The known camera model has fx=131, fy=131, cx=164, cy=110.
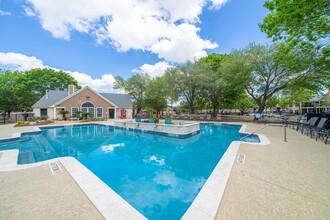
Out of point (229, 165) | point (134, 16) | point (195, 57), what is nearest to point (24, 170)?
point (229, 165)

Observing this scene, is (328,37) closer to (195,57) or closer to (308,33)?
(308,33)

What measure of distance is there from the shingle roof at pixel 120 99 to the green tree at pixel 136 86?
1536 mm

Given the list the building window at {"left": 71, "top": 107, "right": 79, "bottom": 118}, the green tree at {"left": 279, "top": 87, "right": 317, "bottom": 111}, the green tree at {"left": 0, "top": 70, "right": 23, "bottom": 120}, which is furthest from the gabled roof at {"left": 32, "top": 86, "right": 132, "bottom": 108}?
the green tree at {"left": 279, "top": 87, "right": 317, "bottom": 111}

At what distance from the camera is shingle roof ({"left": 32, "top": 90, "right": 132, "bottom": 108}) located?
22.5 m

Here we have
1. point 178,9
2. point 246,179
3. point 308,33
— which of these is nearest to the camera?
point 246,179

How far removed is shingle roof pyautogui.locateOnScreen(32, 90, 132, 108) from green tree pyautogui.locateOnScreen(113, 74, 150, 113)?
1.64m

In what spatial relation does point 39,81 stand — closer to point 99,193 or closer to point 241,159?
point 99,193

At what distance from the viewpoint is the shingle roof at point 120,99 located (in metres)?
28.2

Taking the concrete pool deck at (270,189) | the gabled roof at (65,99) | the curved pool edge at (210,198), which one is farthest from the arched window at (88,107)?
the curved pool edge at (210,198)

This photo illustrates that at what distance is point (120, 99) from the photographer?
29328 mm

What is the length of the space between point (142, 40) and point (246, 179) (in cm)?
1589

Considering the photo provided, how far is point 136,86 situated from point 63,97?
1388 centimetres

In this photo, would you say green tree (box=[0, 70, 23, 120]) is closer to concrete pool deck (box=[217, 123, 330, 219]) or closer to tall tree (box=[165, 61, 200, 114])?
tall tree (box=[165, 61, 200, 114])

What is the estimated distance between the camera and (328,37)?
7629mm
